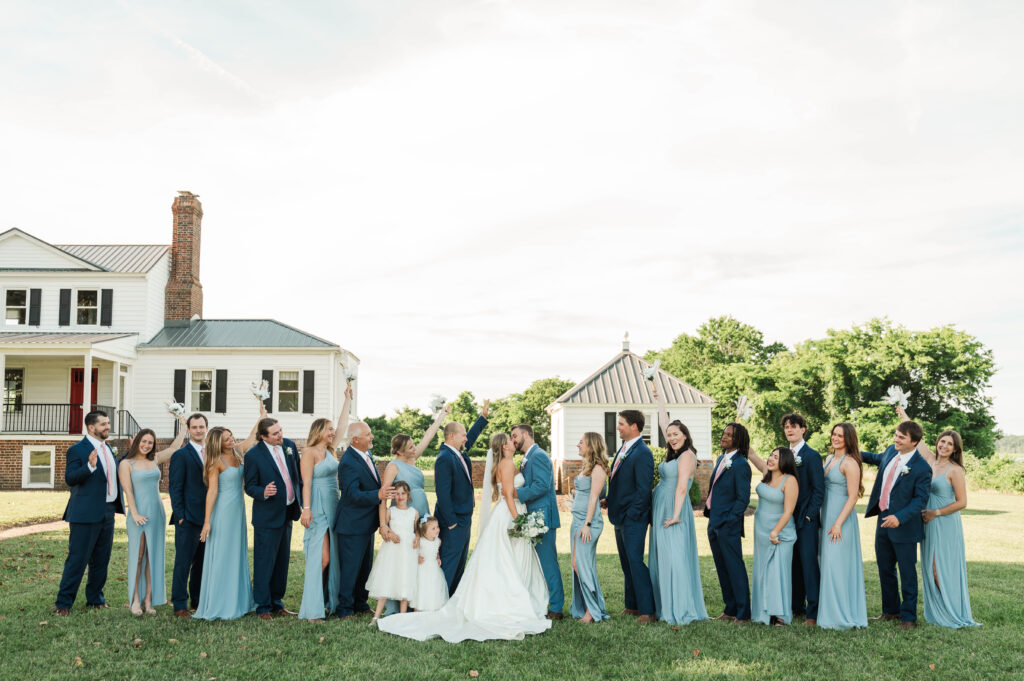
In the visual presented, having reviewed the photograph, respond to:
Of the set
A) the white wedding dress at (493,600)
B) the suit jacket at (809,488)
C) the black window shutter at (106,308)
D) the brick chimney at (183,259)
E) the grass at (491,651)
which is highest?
the brick chimney at (183,259)

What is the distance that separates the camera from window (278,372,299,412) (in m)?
30.0

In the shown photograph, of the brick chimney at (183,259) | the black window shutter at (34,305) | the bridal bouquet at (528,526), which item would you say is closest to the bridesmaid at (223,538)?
the bridal bouquet at (528,526)

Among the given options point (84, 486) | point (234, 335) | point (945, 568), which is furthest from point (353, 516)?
point (234, 335)

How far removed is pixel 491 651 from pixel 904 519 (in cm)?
443

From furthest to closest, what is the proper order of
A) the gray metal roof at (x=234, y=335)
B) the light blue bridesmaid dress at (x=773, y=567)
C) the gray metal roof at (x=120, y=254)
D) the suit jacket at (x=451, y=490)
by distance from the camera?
the gray metal roof at (x=120, y=254), the gray metal roof at (x=234, y=335), the suit jacket at (x=451, y=490), the light blue bridesmaid dress at (x=773, y=567)

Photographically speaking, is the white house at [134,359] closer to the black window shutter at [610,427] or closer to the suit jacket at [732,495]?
the black window shutter at [610,427]

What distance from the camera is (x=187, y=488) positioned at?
8500 mm

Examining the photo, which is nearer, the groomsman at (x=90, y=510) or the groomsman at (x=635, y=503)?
the groomsman at (x=635, y=503)

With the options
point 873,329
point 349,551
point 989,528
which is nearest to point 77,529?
point 349,551

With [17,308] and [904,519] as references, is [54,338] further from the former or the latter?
[904,519]

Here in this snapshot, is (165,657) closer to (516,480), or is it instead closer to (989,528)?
(516,480)

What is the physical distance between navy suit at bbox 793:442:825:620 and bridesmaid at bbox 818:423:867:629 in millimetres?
99

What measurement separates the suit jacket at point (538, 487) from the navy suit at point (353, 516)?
1.60 meters

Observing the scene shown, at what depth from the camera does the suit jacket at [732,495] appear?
27.4 ft
